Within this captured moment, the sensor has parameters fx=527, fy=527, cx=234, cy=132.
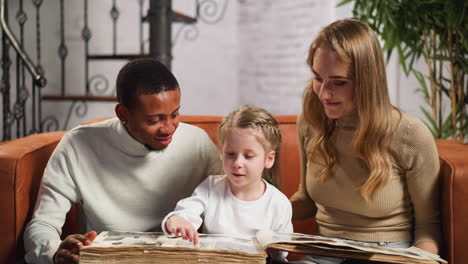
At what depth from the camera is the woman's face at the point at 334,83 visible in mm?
1347

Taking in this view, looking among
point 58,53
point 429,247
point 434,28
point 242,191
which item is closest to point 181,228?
point 242,191

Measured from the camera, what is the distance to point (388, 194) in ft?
4.70

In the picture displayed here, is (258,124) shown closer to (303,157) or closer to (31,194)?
(303,157)

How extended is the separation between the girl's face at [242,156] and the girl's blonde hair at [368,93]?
0.27m

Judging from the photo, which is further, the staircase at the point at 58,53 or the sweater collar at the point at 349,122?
the staircase at the point at 58,53

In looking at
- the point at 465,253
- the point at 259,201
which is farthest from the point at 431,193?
the point at 259,201

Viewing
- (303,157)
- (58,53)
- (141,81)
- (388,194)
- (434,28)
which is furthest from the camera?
(58,53)

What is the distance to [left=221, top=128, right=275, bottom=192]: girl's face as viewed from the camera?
1.33 m

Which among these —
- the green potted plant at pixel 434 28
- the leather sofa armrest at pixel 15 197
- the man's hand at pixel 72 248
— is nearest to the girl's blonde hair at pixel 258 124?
the man's hand at pixel 72 248

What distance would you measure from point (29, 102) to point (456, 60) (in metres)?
3.10

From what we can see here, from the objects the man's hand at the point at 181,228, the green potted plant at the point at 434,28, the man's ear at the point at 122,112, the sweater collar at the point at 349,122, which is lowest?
the man's hand at the point at 181,228

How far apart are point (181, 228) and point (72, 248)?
0.82ft

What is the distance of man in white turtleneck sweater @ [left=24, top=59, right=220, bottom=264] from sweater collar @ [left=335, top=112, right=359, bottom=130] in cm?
37

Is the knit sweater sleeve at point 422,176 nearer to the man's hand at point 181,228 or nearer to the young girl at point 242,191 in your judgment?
the young girl at point 242,191
